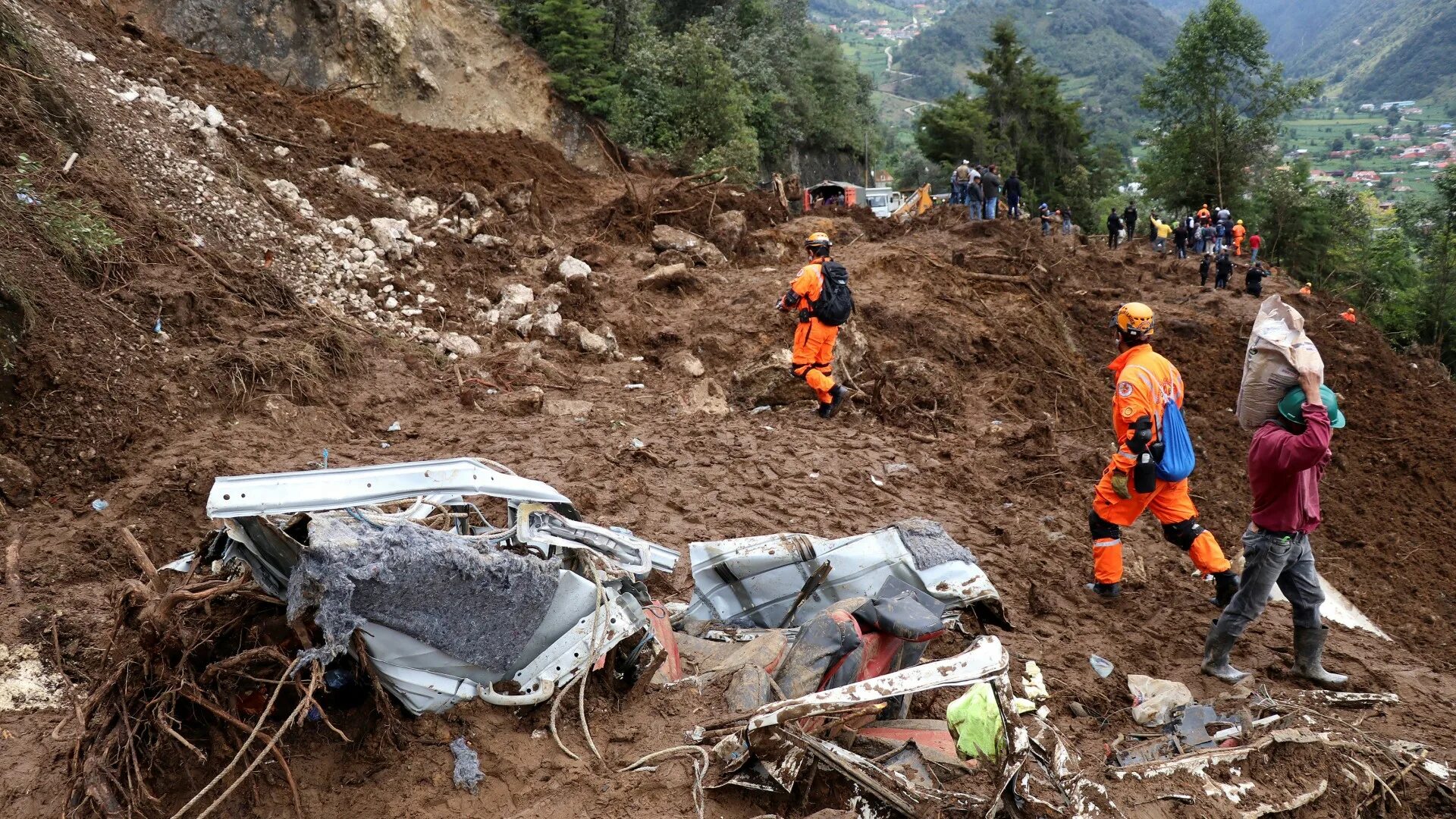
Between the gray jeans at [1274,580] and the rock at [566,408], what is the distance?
5104 millimetres

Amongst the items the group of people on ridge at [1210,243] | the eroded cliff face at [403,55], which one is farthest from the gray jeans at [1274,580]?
the group of people on ridge at [1210,243]

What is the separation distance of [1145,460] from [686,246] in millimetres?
8819

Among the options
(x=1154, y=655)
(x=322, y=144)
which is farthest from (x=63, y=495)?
(x=322, y=144)

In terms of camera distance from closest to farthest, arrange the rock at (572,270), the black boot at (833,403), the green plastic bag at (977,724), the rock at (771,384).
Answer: the green plastic bag at (977,724)
the black boot at (833,403)
the rock at (771,384)
the rock at (572,270)

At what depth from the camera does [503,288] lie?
9938mm

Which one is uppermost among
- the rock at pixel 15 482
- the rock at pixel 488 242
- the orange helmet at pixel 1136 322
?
the orange helmet at pixel 1136 322

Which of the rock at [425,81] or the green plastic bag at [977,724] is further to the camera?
the rock at [425,81]

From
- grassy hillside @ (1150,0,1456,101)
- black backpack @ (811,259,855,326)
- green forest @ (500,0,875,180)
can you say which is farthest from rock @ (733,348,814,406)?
grassy hillside @ (1150,0,1456,101)

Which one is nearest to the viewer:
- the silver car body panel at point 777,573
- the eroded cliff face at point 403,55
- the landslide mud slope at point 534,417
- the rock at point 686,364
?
the landslide mud slope at point 534,417

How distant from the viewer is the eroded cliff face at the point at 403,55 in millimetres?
13727

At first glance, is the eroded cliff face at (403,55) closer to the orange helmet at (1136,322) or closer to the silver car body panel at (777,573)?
the silver car body panel at (777,573)

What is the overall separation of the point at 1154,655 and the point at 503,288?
25.1 ft

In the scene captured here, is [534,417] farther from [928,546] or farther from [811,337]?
[928,546]

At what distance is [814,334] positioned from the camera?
25.8 ft
